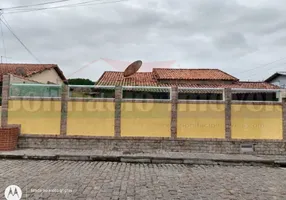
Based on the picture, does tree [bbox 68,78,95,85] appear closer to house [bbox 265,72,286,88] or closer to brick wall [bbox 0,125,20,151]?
brick wall [bbox 0,125,20,151]

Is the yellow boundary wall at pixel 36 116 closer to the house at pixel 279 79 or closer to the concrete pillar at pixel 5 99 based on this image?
the concrete pillar at pixel 5 99

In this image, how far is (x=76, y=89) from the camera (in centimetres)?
1057

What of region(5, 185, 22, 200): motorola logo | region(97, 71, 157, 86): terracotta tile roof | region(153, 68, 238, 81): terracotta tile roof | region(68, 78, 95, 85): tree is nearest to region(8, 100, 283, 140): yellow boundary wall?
region(5, 185, 22, 200): motorola logo

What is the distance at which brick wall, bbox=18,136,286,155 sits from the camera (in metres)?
10.2

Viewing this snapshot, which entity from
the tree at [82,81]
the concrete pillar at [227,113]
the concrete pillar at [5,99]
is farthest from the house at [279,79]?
the concrete pillar at [5,99]

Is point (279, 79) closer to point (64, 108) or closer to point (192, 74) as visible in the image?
point (192, 74)

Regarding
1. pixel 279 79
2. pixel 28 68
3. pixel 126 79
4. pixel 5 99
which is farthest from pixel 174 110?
pixel 279 79

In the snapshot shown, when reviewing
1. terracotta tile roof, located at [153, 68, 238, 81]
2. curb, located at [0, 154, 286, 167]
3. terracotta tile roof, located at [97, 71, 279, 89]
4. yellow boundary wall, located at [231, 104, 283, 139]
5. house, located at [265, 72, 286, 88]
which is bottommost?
curb, located at [0, 154, 286, 167]

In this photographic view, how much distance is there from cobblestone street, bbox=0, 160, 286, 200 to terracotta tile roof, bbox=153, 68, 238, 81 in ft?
35.2

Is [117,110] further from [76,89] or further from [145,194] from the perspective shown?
[145,194]

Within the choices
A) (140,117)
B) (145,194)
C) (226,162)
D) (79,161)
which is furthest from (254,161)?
(79,161)

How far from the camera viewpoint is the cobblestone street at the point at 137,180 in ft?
17.6

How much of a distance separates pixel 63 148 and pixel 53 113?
1419mm

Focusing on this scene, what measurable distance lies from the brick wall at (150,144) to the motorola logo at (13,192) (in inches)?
185
